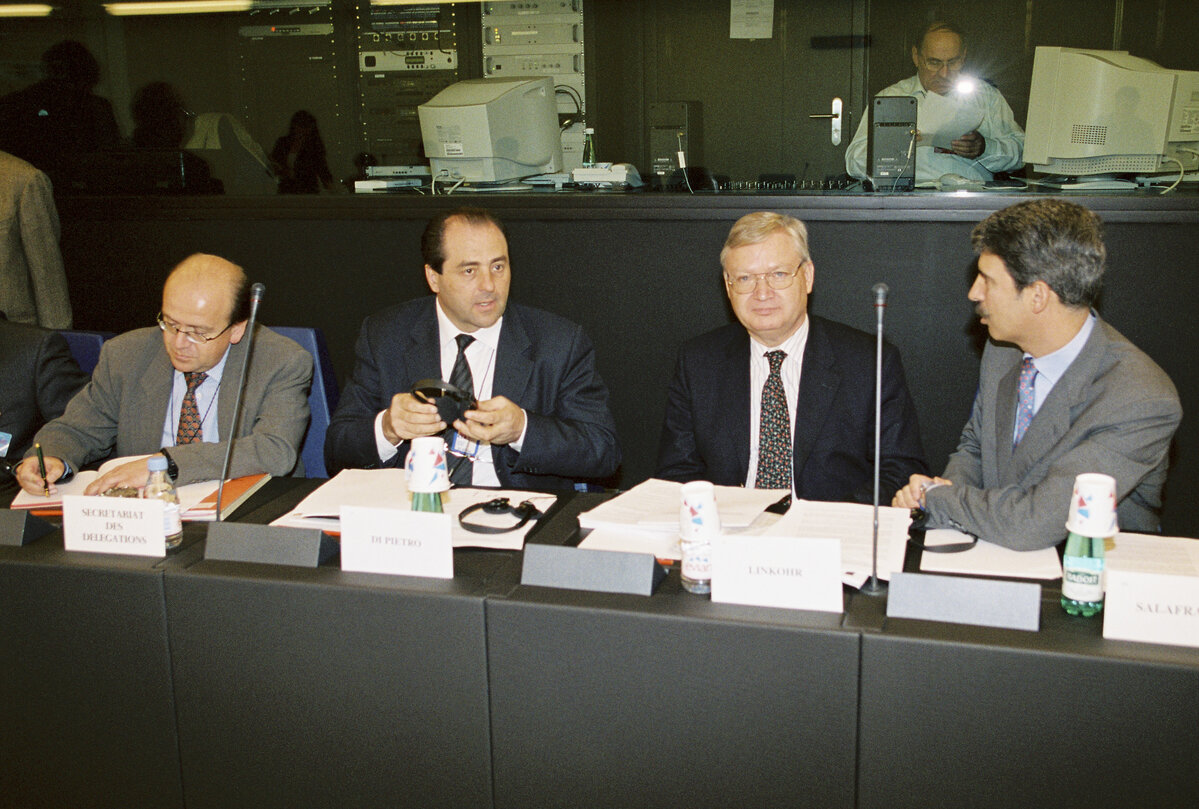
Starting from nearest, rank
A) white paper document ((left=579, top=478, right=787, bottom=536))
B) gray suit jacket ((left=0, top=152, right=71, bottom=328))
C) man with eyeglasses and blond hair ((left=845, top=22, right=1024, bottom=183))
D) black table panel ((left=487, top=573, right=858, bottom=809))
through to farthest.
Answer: black table panel ((left=487, top=573, right=858, bottom=809)) < white paper document ((left=579, top=478, right=787, bottom=536)) < gray suit jacket ((left=0, top=152, right=71, bottom=328)) < man with eyeglasses and blond hair ((left=845, top=22, right=1024, bottom=183))

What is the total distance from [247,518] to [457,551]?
42 cm

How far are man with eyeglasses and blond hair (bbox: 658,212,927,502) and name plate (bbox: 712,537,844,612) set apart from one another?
2.72 ft

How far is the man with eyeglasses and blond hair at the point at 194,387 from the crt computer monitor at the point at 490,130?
1.38 meters

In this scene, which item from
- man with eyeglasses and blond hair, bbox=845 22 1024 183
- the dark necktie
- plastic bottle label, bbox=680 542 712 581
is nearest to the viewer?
plastic bottle label, bbox=680 542 712 581

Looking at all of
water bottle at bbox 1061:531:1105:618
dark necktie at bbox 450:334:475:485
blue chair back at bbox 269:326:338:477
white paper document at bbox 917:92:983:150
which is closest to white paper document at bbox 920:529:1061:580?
water bottle at bbox 1061:531:1105:618

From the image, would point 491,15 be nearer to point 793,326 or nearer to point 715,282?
point 715,282

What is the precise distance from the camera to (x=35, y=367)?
238 cm

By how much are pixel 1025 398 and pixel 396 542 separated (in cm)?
117

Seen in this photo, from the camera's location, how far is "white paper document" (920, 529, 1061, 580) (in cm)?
132

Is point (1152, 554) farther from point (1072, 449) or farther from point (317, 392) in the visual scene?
point (317, 392)

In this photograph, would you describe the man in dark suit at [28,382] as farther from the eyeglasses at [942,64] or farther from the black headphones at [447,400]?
the eyeglasses at [942,64]

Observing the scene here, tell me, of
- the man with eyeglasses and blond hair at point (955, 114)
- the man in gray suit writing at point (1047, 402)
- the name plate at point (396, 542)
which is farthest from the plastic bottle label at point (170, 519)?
the man with eyeglasses and blond hair at point (955, 114)

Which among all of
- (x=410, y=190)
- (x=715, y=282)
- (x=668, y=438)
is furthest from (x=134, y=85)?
(x=668, y=438)

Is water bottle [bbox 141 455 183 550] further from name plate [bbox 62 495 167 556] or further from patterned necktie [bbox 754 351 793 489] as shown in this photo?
patterned necktie [bbox 754 351 793 489]
